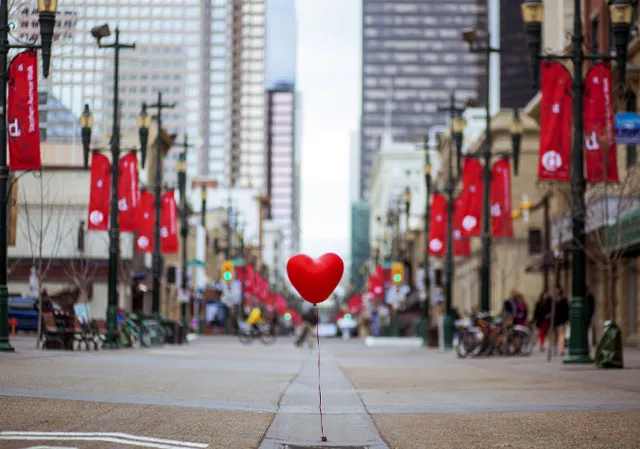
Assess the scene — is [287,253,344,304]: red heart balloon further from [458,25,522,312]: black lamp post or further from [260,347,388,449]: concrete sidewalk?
[458,25,522,312]: black lamp post

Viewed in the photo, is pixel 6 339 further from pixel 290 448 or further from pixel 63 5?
pixel 290 448

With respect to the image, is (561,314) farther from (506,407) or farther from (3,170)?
(506,407)

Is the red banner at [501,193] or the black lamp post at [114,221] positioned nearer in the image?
the black lamp post at [114,221]

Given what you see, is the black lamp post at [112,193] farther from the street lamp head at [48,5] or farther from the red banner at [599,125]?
the red banner at [599,125]

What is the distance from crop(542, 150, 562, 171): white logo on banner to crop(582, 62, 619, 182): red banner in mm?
815

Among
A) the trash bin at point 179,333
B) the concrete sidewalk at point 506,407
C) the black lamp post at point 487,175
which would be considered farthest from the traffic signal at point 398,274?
the concrete sidewalk at point 506,407

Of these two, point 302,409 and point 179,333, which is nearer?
point 302,409

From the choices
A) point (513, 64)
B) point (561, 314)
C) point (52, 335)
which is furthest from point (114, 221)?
point (513, 64)

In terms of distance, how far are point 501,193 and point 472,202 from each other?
0.98 meters

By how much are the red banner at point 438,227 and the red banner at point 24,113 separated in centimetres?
2471

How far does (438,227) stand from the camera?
45.1 m

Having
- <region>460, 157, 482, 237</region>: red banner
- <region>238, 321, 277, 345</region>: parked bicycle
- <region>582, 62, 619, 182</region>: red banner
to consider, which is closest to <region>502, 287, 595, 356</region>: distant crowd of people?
<region>460, 157, 482, 237</region>: red banner

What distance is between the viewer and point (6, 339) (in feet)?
75.2

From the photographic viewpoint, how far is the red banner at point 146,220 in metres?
44.9
